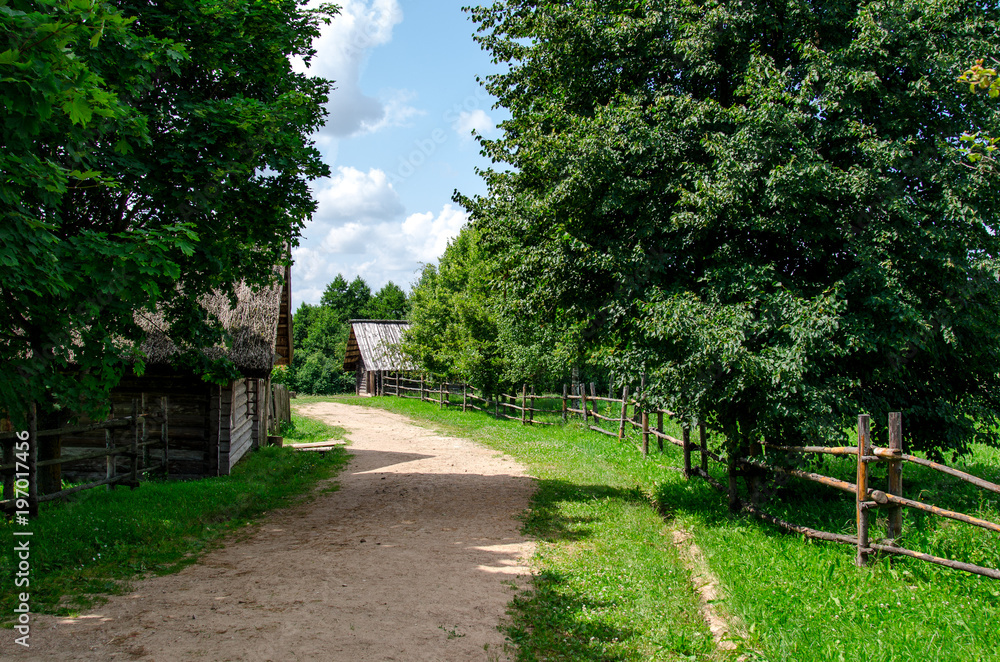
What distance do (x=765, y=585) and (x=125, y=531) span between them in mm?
7029

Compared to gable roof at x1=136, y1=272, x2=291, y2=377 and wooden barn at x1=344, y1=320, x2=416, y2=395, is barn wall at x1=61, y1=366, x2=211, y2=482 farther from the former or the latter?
wooden barn at x1=344, y1=320, x2=416, y2=395

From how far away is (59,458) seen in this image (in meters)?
8.33

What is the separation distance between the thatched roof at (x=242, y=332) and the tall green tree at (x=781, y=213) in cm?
552

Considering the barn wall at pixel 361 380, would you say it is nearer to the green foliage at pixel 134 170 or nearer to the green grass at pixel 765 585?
the green foliage at pixel 134 170

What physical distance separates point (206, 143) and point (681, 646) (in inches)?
288

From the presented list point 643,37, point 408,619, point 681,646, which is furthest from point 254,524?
point 643,37

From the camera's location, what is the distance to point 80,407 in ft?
20.8

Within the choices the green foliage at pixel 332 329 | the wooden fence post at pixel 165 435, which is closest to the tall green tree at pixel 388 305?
the green foliage at pixel 332 329

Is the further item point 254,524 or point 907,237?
point 254,524

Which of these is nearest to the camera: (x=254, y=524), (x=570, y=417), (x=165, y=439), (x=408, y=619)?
(x=408, y=619)

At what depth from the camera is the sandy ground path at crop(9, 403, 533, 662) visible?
453cm

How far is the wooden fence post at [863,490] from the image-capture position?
5996 millimetres

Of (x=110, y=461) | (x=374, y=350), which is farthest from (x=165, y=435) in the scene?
(x=374, y=350)

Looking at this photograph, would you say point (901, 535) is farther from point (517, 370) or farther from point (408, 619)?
point (517, 370)
